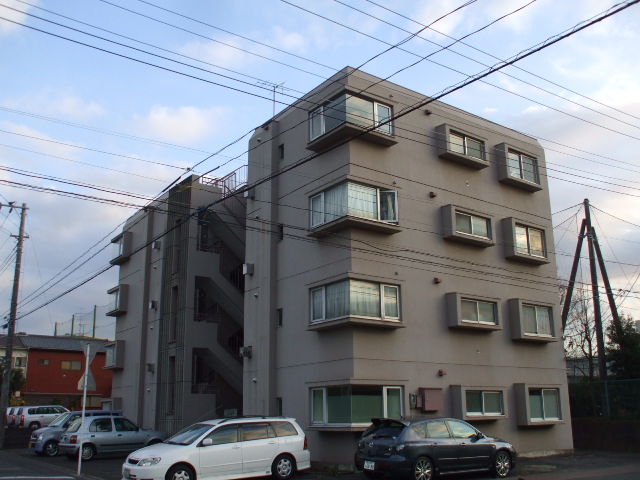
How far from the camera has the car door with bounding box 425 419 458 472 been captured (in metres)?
14.6

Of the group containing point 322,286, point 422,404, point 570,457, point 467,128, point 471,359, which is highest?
point 467,128

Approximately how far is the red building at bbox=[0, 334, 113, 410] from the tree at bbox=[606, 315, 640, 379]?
131ft

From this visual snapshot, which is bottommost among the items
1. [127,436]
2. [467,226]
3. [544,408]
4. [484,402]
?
[127,436]

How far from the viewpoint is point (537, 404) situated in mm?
22125

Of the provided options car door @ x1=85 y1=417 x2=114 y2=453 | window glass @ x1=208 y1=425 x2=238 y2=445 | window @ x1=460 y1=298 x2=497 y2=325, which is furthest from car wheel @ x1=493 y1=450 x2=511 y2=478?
car door @ x1=85 y1=417 x2=114 y2=453

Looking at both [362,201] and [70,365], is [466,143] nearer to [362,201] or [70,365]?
[362,201]

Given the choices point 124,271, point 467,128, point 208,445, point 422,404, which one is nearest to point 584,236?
point 467,128

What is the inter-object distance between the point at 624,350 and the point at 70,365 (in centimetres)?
4536

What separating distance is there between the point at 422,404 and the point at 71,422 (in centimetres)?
1367

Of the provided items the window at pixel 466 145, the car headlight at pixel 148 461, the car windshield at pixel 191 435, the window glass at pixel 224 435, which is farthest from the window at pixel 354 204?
the car headlight at pixel 148 461

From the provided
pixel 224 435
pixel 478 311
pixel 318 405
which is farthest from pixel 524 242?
pixel 224 435

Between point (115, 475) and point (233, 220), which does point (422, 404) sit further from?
point (233, 220)

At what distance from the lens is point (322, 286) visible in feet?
61.9

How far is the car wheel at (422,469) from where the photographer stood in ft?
46.4
